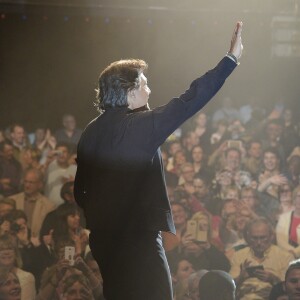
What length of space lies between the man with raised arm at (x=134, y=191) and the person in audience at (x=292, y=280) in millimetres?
2806

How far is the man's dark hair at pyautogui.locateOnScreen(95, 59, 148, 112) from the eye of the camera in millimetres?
2018

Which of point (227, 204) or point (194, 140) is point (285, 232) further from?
point (194, 140)

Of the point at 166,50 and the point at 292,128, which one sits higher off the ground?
the point at 166,50

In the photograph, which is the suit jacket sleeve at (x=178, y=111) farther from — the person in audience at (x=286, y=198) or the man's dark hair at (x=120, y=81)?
the person in audience at (x=286, y=198)

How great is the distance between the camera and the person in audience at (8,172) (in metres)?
5.53

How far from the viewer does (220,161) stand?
18.7ft

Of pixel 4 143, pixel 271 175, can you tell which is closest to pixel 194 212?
pixel 271 175

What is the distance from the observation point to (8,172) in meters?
5.64

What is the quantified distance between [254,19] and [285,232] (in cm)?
289

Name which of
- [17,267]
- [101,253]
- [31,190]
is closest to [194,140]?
[31,190]

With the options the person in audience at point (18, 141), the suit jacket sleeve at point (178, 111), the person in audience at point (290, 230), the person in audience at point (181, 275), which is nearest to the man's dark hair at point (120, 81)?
the suit jacket sleeve at point (178, 111)

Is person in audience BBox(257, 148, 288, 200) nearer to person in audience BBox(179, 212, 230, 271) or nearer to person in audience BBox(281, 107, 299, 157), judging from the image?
person in audience BBox(281, 107, 299, 157)

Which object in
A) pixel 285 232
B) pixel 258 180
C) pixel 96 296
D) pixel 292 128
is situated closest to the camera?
pixel 96 296

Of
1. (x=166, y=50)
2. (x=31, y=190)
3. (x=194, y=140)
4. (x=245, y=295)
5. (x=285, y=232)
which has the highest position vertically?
(x=166, y=50)
